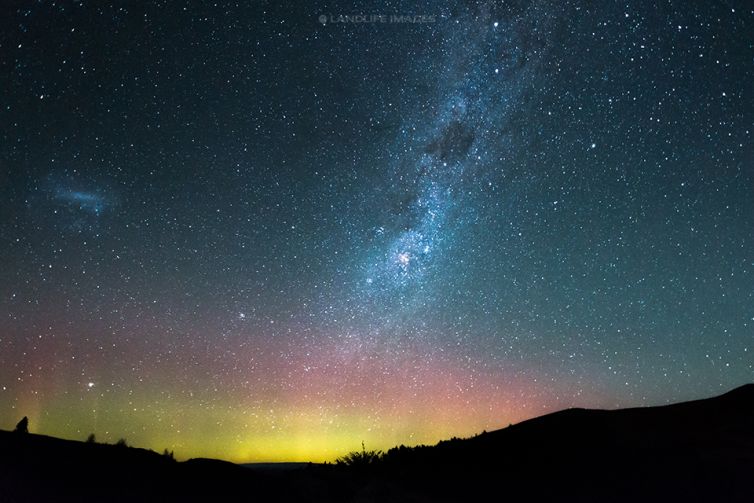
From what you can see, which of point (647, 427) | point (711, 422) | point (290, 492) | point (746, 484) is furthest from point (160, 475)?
point (711, 422)

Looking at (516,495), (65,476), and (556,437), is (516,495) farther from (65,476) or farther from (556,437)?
(65,476)

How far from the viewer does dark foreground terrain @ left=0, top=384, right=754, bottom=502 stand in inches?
245

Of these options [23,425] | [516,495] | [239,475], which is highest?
[23,425]

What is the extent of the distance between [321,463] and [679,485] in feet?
23.7

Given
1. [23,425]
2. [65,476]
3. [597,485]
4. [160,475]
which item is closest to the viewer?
[65,476]

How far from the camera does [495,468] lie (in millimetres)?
10227

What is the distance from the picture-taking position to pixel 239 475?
7.83m

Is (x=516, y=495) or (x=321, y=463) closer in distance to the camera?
(x=516, y=495)

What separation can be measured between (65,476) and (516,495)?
698 centimetres

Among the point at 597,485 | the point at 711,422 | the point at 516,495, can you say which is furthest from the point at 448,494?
the point at 711,422

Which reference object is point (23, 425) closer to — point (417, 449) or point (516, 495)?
point (417, 449)

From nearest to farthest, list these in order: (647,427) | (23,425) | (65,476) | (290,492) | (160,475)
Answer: (65,476), (160,475), (290,492), (647,427), (23,425)

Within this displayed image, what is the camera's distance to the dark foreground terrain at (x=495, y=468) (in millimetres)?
6219

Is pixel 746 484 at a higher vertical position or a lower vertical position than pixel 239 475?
lower
